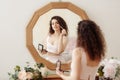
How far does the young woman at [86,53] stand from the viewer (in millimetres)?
2100

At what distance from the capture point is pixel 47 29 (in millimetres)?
3012

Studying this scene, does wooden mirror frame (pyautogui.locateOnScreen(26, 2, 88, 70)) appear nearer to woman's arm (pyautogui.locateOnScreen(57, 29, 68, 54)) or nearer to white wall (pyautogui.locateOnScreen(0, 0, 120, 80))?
white wall (pyautogui.locateOnScreen(0, 0, 120, 80))

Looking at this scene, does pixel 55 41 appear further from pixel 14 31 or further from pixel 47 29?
pixel 14 31

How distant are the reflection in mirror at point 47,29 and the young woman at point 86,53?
0.80 m

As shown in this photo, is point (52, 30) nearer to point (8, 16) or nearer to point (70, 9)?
point (70, 9)

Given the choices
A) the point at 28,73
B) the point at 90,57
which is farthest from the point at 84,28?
the point at 28,73

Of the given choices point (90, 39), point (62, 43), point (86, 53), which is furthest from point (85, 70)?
point (62, 43)

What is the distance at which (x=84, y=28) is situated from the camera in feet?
7.13

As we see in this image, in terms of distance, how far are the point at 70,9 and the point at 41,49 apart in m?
0.53

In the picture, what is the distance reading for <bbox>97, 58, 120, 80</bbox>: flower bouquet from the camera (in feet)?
9.14

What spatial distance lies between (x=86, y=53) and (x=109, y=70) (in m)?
0.72

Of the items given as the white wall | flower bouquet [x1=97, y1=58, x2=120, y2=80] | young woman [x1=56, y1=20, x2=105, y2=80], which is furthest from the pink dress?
the white wall

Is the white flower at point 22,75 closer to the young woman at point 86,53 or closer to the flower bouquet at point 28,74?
the flower bouquet at point 28,74

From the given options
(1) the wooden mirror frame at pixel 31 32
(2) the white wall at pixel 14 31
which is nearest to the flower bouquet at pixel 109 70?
(1) the wooden mirror frame at pixel 31 32
